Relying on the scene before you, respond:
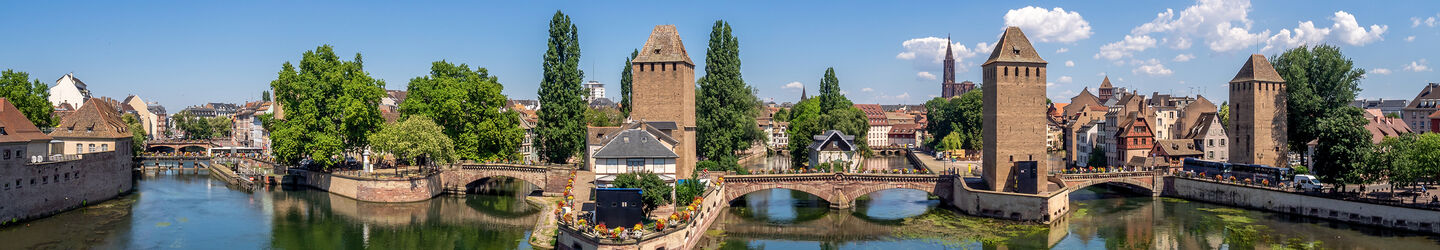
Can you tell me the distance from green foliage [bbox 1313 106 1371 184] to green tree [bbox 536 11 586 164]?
4591 centimetres

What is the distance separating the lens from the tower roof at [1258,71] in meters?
57.1

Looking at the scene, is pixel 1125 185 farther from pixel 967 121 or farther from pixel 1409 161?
pixel 967 121

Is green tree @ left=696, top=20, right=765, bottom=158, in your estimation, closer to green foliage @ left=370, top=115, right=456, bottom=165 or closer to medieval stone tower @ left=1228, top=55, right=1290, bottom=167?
green foliage @ left=370, top=115, right=456, bottom=165

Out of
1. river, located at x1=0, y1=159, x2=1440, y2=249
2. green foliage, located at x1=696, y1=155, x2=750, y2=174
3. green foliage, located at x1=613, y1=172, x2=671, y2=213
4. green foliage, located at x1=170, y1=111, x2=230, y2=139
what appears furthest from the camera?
green foliage, located at x1=170, y1=111, x2=230, y2=139

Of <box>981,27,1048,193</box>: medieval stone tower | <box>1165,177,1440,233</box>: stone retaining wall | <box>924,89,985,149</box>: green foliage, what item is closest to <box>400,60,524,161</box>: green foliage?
<box>981,27,1048,193</box>: medieval stone tower

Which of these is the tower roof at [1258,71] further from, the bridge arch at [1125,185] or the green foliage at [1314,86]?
the bridge arch at [1125,185]

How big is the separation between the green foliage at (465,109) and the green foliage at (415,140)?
3.09 meters

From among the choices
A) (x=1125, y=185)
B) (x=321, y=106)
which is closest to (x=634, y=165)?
→ (x=321, y=106)

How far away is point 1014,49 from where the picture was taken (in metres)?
47.2

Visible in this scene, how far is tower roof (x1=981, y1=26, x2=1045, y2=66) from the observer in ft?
153

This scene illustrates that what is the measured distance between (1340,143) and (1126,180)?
12.3 m

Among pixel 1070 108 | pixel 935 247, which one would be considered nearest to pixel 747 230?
pixel 935 247

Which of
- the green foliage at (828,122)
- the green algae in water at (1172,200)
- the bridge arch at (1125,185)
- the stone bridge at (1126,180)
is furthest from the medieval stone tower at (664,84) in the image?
the green algae in water at (1172,200)

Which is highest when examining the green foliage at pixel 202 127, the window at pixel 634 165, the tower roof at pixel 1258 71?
the tower roof at pixel 1258 71
